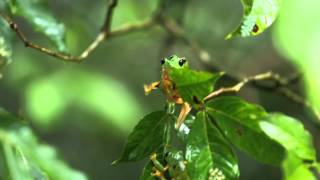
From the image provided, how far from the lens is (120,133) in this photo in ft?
7.14

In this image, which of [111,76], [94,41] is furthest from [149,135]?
[111,76]

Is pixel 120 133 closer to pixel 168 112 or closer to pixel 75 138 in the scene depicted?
pixel 75 138

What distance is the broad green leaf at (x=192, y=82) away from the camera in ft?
2.47

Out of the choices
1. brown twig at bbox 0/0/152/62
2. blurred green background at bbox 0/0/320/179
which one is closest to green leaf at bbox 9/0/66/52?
brown twig at bbox 0/0/152/62

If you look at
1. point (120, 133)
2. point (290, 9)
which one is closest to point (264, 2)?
point (290, 9)

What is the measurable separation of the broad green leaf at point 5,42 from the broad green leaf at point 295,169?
0.40m

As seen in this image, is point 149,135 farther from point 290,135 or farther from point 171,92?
point 290,135

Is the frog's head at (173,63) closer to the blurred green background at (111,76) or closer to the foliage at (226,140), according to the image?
the foliage at (226,140)

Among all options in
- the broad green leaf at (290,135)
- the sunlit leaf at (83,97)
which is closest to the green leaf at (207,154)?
the broad green leaf at (290,135)

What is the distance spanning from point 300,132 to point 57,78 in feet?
3.69

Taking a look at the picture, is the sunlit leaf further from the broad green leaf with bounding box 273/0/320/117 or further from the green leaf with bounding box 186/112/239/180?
the broad green leaf with bounding box 273/0/320/117

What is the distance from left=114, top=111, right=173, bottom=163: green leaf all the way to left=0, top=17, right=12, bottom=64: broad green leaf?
0.67 ft

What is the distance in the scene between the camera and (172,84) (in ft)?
2.55

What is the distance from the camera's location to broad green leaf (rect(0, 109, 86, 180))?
0.71 m
